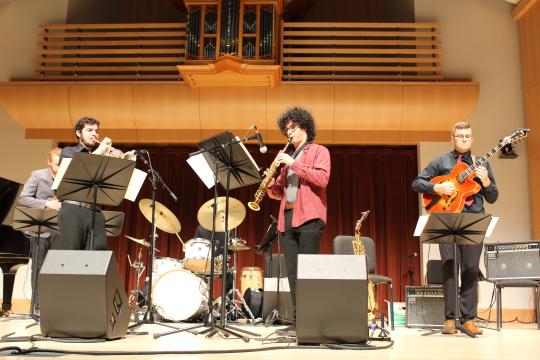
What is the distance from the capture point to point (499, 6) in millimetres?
8812

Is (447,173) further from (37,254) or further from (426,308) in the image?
(37,254)

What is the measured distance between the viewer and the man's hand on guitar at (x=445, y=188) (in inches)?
174

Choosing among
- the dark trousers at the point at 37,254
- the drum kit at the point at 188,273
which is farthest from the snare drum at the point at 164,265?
the dark trousers at the point at 37,254

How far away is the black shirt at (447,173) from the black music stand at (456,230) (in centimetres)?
31

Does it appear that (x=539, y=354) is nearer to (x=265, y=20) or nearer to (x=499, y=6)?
(x=265, y=20)

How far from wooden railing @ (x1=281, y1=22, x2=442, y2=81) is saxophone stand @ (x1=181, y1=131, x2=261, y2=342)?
476cm

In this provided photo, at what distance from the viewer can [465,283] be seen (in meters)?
4.52

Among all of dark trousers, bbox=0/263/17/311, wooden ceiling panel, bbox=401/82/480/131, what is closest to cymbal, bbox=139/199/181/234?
dark trousers, bbox=0/263/17/311

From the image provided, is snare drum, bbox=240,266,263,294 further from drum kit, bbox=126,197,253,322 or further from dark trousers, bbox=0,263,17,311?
dark trousers, bbox=0,263,17,311

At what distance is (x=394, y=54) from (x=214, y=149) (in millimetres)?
5894

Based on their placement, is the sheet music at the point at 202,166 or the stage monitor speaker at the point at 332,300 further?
the sheet music at the point at 202,166

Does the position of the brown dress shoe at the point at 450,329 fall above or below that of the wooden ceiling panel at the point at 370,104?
below

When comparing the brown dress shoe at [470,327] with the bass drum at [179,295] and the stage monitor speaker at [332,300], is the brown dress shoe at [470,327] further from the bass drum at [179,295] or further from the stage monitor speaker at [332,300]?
the bass drum at [179,295]

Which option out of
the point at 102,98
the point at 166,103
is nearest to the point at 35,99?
the point at 102,98
